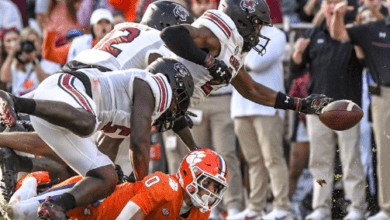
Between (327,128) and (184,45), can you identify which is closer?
(184,45)

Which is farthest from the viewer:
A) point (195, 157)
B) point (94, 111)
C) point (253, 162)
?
point (253, 162)

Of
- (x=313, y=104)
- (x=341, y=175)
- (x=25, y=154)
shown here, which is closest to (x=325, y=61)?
(x=341, y=175)

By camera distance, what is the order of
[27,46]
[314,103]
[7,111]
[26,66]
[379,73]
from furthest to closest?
[26,66] → [27,46] → [379,73] → [314,103] → [7,111]

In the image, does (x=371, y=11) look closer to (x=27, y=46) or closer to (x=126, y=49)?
(x=126, y=49)

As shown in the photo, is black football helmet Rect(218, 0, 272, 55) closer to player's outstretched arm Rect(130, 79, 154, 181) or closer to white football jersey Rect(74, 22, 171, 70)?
white football jersey Rect(74, 22, 171, 70)

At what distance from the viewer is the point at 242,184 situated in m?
8.18

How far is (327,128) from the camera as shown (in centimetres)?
709

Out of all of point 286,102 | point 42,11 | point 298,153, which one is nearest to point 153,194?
point 286,102

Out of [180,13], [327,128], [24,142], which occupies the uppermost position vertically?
[180,13]

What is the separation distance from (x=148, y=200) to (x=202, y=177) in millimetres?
442

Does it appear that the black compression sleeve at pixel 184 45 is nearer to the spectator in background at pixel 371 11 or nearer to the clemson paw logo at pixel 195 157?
the clemson paw logo at pixel 195 157

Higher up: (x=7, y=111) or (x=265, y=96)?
(x=7, y=111)

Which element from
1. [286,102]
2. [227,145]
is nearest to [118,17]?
[227,145]

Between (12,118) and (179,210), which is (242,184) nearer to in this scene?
(179,210)
